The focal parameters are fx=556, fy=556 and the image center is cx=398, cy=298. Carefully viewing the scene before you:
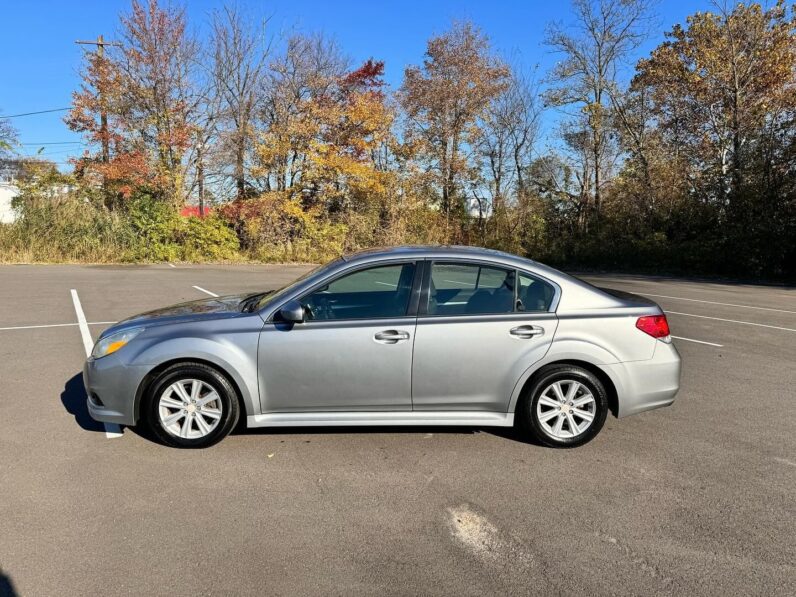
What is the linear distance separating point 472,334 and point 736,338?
660cm

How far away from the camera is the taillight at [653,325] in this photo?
4305 millimetres

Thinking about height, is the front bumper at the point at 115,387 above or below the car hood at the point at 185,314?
below

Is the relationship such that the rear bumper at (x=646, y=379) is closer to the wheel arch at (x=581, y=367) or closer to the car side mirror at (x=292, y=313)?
the wheel arch at (x=581, y=367)

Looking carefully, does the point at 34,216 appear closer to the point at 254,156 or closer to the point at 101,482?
the point at 254,156

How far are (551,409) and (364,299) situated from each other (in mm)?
1753

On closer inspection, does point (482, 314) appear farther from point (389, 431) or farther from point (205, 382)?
point (205, 382)

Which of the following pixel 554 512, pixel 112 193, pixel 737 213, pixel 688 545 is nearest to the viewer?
pixel 688 545

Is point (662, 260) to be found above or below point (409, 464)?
above

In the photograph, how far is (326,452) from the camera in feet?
13.7

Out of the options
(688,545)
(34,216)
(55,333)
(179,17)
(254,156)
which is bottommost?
(688,545)

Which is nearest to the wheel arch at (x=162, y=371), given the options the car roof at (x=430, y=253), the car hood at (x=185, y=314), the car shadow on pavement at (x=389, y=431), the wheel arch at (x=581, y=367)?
the car hood at (x=185, y=314)

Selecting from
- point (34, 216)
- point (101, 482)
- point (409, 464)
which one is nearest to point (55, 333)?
point (101, 482)

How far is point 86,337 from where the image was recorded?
26.6 ft

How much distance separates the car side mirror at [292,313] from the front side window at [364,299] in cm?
15
